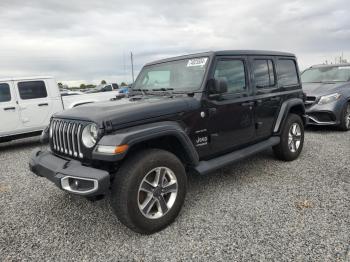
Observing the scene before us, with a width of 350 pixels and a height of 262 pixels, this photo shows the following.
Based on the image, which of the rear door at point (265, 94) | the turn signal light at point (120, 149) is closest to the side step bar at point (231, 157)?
the rear door at point (265, 94)

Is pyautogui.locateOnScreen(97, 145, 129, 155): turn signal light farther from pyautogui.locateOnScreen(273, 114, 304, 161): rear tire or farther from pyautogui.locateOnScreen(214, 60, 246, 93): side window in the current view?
pyautogui.locateOnScreen(273, 114, 304, 161): rear tire

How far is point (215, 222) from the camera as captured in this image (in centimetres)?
306

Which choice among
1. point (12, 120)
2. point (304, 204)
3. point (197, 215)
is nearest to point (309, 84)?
point (304, 204)

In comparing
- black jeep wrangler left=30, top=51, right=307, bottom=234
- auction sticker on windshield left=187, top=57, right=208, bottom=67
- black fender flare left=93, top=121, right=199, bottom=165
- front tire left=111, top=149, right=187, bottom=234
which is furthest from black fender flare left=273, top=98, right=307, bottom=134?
front tire left=111, top=149, right=187, bottom=234

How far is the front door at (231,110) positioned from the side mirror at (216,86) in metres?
0.10

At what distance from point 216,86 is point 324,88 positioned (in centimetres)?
557

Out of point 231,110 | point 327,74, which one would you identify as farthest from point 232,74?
point 327,74

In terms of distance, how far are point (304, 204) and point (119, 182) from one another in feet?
7.38

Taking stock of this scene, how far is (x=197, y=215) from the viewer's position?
3.23 m

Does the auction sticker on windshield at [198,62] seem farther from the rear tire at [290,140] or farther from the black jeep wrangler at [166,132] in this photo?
the rear tire at [290,140]

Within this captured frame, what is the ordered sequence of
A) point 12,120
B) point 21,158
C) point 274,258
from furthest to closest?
point 12,120
point 21,158
point 274,258

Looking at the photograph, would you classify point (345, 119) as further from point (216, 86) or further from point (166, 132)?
point (166, 132)

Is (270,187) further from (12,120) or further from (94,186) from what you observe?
(12,120)

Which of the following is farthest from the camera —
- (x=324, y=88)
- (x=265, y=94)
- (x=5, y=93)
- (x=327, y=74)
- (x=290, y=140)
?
(x=327, y=74)
